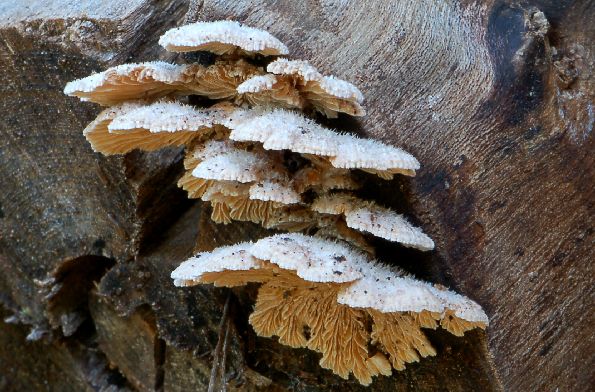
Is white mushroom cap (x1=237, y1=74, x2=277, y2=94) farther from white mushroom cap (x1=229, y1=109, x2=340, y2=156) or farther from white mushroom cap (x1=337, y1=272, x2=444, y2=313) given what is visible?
white mushroom cap (x1=337, y1=272, x2=444, y2=313)

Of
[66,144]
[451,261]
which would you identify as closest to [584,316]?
[451,261]

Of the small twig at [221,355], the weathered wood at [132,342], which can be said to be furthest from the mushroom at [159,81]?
the weathered wood at [132,342]

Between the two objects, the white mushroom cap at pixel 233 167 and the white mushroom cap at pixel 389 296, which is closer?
the white mushroom cap at pixel 389 296

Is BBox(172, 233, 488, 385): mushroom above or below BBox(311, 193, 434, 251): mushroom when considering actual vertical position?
below

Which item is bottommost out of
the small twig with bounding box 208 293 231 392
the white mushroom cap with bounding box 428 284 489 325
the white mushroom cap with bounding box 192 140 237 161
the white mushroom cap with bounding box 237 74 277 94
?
the small twig with bounding box 208 293 231 392

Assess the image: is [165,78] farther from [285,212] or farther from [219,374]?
[219,374]

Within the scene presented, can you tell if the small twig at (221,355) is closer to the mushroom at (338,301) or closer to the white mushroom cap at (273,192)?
the mushroom at (338,301)

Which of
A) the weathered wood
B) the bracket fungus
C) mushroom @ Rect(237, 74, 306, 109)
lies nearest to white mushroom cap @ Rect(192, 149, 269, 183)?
the bracket fungus
